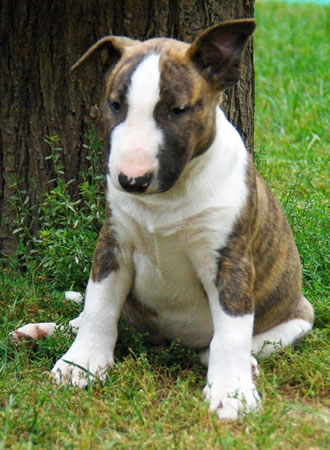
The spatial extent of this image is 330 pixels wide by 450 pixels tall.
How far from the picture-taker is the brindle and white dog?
3928 millimetres

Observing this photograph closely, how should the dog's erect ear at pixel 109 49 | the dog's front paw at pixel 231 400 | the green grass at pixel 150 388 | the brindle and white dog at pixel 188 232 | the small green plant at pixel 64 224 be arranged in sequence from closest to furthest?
the green grass at pixel 150 388, the brindle and white dog at pixel 188 232, the dog's front paw at pixel 231 400, the dog's erect ear at pixel 109 49, the small green plant at pixel 64 224

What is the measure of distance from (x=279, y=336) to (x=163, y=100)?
5.30 ft

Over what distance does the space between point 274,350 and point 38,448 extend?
1554 millimetres

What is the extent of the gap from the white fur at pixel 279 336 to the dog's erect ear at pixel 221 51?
1409mm

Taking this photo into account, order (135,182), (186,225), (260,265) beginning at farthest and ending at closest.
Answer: (260,265)
(186,225)
(135,182)

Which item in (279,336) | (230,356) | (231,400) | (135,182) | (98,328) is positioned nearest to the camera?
(135,182)

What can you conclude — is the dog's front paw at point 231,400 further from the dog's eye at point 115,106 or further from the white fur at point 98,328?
the dog's eye at point 115,106

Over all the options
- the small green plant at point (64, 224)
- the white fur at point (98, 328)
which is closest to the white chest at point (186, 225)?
the white fur at point (98, 328)

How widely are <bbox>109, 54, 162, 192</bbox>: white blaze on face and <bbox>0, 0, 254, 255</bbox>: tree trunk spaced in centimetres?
149

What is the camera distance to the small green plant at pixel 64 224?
550 cm

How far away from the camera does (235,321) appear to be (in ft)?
14.1

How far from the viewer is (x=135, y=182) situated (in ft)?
12.5

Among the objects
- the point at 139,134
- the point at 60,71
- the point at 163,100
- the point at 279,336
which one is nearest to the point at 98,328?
the point at 279,336

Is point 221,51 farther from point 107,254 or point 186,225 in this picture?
point 107,254
